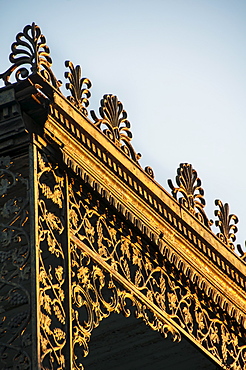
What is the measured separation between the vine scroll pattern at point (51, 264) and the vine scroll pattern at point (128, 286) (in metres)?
0.16

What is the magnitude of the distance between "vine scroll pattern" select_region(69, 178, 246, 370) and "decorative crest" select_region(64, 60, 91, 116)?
2.64 ft

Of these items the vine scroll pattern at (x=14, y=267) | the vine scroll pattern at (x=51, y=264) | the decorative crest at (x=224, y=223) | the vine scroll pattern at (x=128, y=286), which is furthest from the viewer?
the decorative crest at (x=224, y=223)

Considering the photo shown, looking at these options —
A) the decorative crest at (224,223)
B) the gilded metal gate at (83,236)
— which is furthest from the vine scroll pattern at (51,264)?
the decorative crest at (224,223)

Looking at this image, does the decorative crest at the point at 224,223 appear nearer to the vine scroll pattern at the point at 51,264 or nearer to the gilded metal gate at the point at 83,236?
the gilded metal gate at the point at 83,236

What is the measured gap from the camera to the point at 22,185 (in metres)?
12.0

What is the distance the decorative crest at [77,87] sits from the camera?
12.8 meters

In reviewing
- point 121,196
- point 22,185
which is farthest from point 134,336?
point 22,185

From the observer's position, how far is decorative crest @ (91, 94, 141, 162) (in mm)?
13297

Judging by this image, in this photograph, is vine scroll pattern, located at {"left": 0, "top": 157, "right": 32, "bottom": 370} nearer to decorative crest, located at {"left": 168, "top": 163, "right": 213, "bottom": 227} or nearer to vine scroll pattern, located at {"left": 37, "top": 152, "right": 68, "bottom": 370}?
vine scroll pattern, located at {"left": 37, "top": 152, "right": 68, "bottom": 370}

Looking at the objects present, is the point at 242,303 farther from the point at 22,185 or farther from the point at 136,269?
the point at 22,185

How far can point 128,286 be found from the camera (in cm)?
1288

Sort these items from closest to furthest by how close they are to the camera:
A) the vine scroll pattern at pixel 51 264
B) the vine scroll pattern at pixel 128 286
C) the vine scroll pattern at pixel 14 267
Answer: the vine scroll pattern at pixel 14 267, the vine scroll pattern at pixel 51 264, the vine scroll pattern at pixel 128 286

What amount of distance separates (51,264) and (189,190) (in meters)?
3.00

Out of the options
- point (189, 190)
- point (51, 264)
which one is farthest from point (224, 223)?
point (51, 264)
